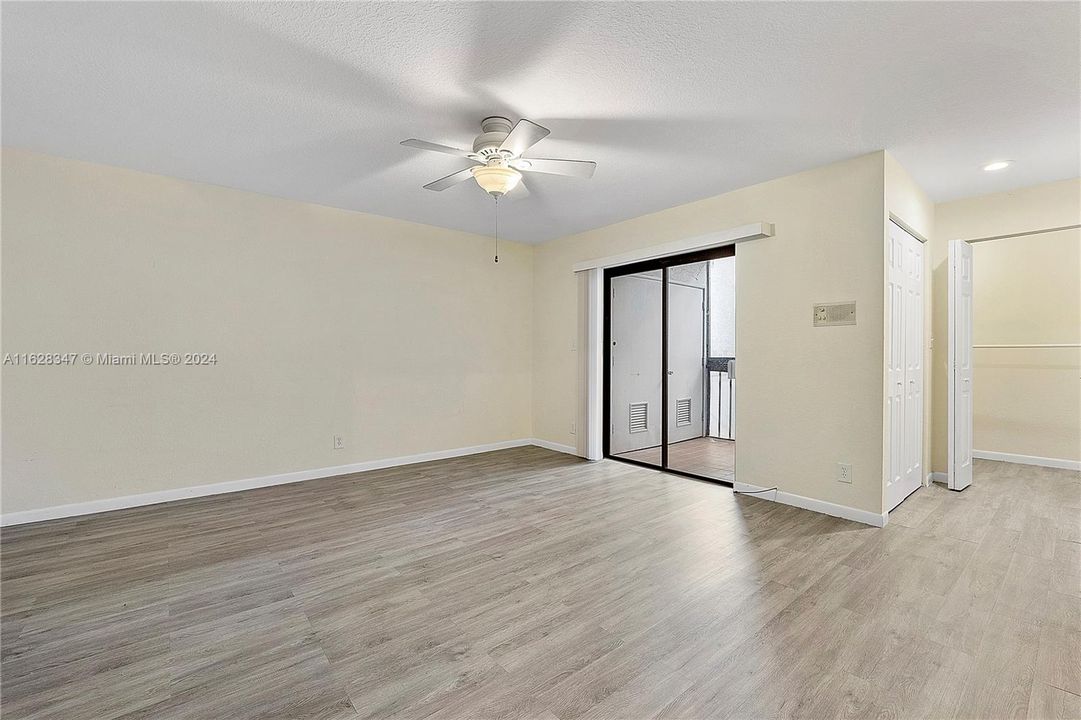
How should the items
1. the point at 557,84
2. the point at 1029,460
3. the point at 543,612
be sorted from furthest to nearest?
the point at 1029,460 < the point at 557,84 < the point at 543,612

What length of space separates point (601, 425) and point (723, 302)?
2.22 m

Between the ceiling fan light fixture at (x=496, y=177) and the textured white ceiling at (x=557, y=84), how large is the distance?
0.28m

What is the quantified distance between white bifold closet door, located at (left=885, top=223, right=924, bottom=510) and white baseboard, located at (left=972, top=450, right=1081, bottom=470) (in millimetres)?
1900

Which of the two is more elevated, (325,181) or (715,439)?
(325,181)

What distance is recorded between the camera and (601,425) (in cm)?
558

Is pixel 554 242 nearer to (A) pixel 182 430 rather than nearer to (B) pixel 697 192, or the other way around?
(B) pixel 697 192

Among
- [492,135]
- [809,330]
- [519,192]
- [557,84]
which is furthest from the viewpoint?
[809,330]

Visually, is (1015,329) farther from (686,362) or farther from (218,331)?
(218,331)

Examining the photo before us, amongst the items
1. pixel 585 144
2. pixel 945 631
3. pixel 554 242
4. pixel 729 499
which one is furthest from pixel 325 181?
pixel 945 631

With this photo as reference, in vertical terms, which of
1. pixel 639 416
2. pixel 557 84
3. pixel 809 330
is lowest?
pixel 639 416

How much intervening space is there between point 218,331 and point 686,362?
493 cm

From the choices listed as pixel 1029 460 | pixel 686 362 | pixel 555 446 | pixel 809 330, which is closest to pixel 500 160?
pixel 809 330

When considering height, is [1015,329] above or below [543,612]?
above

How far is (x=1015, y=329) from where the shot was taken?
5254 mm
